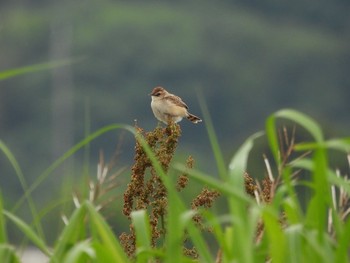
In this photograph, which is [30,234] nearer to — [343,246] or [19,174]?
[19,174]

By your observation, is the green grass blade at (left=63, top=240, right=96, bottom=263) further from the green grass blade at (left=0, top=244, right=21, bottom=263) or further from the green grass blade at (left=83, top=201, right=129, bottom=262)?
the green grass blade at (left=0, top=244, right=21, bottom=263)

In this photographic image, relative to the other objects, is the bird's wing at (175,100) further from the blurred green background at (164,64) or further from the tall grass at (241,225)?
the blurred green background at (164,64)

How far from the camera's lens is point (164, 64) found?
2970 inches

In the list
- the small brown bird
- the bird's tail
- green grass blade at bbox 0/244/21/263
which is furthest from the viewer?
the bird's tail

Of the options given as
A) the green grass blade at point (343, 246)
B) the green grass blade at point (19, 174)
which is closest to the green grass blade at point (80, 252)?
the green grass blade at point (19, 174)

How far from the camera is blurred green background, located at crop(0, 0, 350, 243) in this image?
67750 mm

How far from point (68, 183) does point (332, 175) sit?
3.25 ft

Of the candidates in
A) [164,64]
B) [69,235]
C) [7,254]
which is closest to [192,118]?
[69,235]

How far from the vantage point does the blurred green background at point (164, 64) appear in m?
67.8

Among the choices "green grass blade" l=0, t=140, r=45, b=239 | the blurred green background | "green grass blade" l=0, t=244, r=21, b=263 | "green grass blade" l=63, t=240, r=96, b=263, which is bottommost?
"green grass blade" l=63, t=240, r=96, b=263

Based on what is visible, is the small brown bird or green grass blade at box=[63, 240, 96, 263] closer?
green grass blade at box=[63, 240, 96, 263]

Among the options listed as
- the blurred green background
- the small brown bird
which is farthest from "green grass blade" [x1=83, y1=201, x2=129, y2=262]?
the blurred green background

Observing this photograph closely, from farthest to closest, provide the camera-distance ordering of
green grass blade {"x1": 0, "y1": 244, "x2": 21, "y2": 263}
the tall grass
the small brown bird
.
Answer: the small brown bird, green grass blade {"x1": 0, "y1": 244, "x2": 21, "y2": 263}, the tall grass

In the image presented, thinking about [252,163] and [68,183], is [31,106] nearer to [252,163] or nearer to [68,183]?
[252,163]
